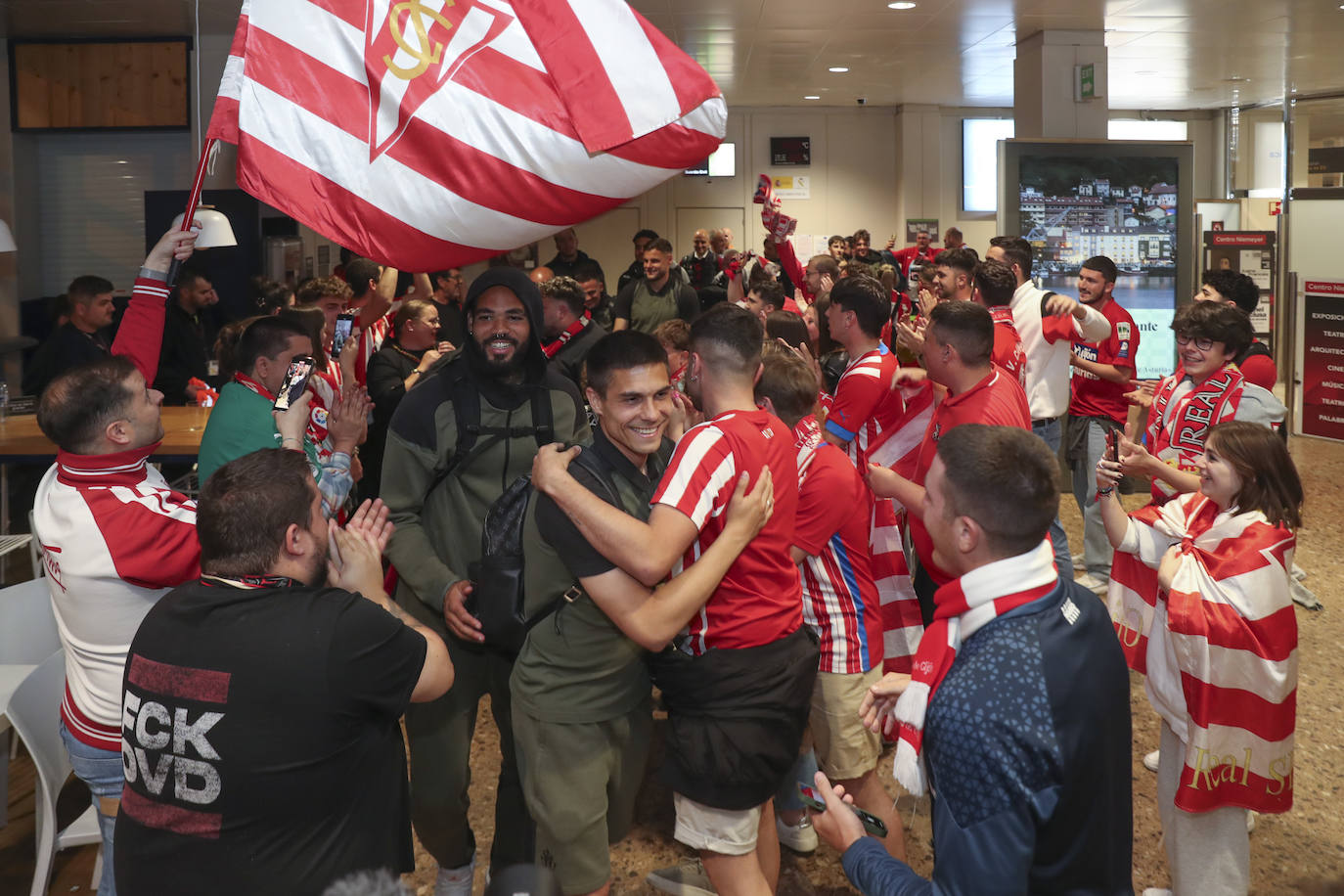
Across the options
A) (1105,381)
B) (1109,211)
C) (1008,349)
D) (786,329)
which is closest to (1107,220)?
(1109,211)

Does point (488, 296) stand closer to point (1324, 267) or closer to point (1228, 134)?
point (1324, 267)

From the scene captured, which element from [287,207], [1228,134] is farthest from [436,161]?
[1228,134]

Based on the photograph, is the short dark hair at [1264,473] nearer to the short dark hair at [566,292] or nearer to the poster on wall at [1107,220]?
the short dark hair at [566,292]

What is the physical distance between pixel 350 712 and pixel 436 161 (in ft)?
5.57

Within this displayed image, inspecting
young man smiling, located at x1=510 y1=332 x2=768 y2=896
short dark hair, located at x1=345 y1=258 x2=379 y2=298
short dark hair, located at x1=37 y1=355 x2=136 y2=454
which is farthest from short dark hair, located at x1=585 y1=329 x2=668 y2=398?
short dark hair, located at x1=345 y1=258 x2=379 y2=298

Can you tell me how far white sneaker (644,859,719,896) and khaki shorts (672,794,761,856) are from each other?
76 centimetres

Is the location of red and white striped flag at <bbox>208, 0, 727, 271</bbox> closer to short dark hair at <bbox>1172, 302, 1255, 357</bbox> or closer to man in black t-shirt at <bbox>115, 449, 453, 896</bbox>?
man in black t-shirt at <bbox>115, 449, 453, 896</bbox>

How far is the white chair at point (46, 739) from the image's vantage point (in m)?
2.85

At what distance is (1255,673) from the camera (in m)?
2.76

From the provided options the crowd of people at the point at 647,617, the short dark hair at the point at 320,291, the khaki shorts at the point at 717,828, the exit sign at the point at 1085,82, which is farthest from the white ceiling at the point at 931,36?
the khaki shorts at the point at 717,828

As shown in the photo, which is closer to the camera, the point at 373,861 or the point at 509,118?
the point at 373,861

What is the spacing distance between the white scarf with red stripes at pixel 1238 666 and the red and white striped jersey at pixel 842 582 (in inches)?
30.6

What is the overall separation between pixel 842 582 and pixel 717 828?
2.84ft

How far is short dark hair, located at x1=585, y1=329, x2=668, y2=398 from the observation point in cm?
248
